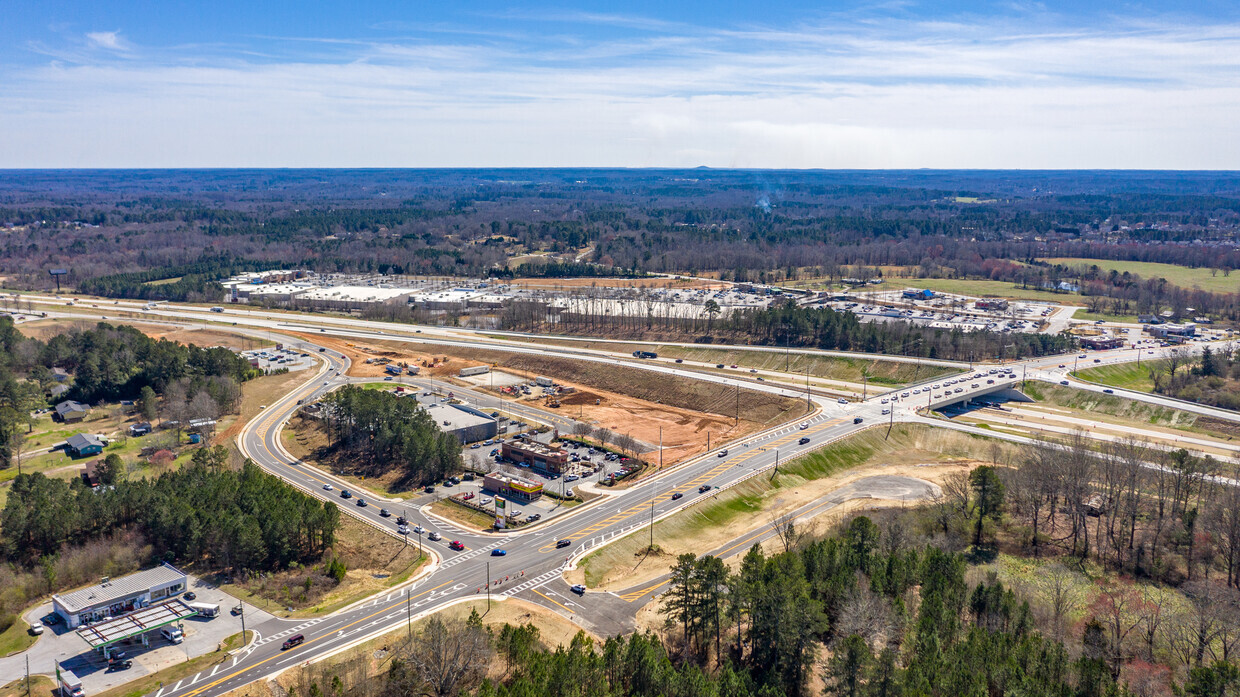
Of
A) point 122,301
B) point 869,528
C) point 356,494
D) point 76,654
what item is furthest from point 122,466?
point 122,301

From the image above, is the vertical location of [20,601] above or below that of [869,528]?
below

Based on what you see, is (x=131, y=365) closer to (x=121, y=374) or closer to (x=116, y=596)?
(x=121, y=374)

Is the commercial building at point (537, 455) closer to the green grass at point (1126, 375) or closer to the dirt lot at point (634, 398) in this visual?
the dirt lot at point (634, 398)

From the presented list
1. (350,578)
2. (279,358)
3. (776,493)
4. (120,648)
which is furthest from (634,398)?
(120,648)

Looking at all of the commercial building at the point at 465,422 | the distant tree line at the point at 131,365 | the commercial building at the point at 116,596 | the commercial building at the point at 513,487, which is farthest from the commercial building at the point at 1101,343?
the commercial building at the point at 116,596

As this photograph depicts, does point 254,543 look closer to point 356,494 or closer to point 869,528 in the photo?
point 356,494
